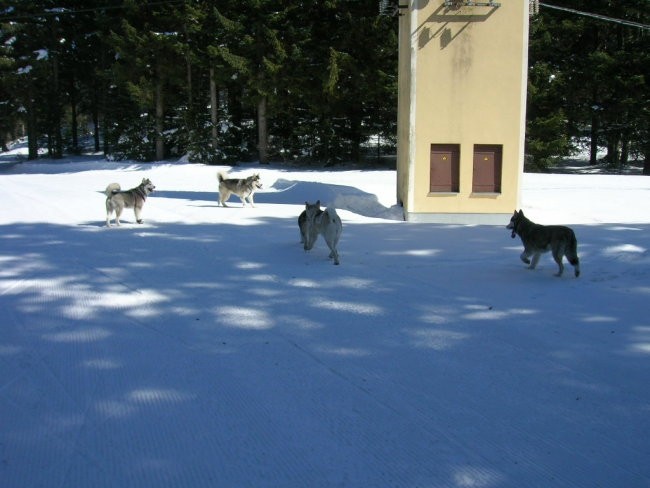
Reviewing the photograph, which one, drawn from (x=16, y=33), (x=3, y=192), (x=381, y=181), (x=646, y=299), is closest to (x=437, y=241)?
(x=646, y=299)

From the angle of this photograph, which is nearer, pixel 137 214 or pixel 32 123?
pixel 137 214

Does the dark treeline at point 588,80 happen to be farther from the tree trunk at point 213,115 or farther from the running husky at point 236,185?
the running husky at point 236,185

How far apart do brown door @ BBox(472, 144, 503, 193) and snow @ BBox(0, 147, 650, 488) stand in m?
5.94

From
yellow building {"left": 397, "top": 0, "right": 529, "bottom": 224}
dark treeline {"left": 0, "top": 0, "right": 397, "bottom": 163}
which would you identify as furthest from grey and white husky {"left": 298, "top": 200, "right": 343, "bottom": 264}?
dark treeline {"left": 0, "top": 0, "right": 397, "bottom": 163}

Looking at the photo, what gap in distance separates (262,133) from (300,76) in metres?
4.27

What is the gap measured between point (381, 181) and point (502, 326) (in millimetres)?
19304

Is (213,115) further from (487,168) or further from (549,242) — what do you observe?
(549,242)

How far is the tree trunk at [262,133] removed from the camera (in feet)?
103

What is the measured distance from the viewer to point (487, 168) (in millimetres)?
16578

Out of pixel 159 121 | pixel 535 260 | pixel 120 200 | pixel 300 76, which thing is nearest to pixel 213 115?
pixel 159 121

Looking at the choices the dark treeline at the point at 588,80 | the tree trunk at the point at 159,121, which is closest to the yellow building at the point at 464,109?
the dark treeline at the point at 588,80

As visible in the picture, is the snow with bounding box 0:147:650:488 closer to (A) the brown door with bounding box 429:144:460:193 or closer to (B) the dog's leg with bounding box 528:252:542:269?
(B) the dog's leg with bounding box 528:252:542:269

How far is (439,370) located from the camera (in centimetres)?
505

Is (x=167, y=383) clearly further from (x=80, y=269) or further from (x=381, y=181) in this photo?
(x=381, y=181)
